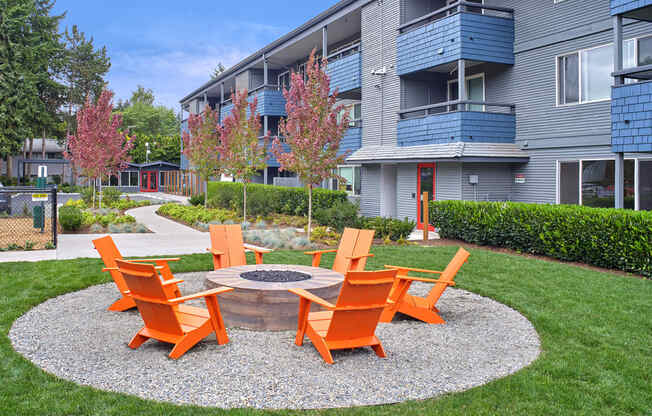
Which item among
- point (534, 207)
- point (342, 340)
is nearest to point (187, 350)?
point (342, 340)

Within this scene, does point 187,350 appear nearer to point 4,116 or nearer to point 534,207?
point 534,207

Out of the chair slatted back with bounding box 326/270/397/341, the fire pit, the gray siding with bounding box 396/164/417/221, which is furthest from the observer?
the gray siding with bounding box 396/164/417/221

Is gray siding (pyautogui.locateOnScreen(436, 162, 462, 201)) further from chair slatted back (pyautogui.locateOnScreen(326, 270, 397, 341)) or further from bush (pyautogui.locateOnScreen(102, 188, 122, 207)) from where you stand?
bush (pyautogui.locateOnScreen(102, 188, 122, 207))

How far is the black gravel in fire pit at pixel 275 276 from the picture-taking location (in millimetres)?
6977

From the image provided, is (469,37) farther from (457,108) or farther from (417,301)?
(417,301)

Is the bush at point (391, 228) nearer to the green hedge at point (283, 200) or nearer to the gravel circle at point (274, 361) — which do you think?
the green hedge at point (283, 200)

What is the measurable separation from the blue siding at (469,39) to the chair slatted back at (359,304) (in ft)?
41.3

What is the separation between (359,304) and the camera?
5223mm

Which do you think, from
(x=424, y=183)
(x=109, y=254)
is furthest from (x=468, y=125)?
(x=109, y=254)

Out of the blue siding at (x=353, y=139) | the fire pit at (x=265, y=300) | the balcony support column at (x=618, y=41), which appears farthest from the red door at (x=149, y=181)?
the fire pit at (x=265, y=300)

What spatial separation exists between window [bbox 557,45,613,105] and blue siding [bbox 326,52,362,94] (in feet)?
28.5

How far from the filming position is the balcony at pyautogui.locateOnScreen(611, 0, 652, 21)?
11294 mm

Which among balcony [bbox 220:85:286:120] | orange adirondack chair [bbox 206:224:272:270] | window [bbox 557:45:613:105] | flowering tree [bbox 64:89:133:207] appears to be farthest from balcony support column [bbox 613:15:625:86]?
balcony [bbox 220:85:286:120]

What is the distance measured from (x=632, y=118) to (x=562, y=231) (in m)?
3.04
